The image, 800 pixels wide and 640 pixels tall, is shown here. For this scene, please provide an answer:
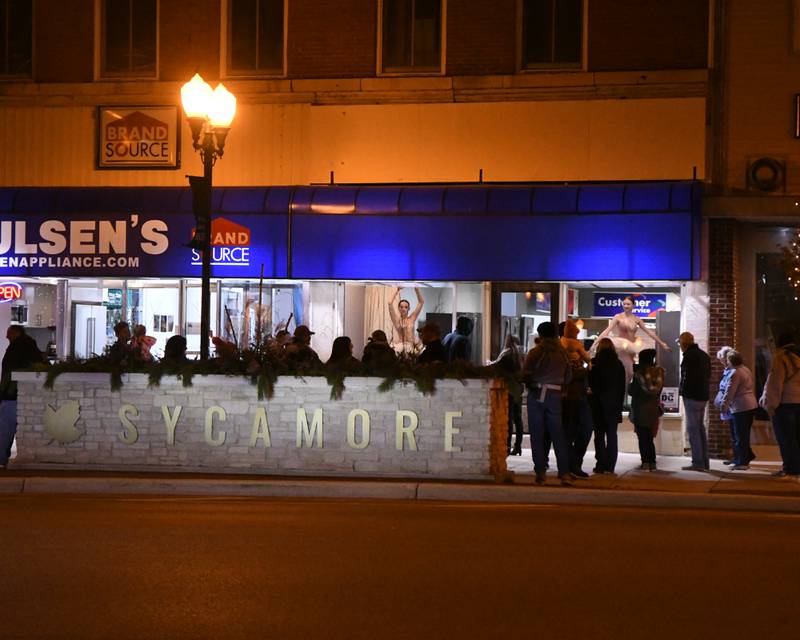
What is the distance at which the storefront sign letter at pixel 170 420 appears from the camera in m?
14.7

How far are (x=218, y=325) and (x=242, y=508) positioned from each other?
8.82m

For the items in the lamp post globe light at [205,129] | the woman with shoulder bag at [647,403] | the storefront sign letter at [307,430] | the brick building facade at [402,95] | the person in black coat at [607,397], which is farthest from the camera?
the brick building facade at [402,95]

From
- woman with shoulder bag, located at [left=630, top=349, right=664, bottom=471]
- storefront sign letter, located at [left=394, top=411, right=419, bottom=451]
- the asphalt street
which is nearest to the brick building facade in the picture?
woman with shoulder bag, located at [left=630, top=349, right=664, bottom=471]

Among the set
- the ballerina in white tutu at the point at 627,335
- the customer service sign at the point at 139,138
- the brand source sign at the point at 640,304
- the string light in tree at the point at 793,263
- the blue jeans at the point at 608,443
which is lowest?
the blue jeans at the point at 608,443

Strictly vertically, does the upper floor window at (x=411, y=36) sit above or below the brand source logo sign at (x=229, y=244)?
above

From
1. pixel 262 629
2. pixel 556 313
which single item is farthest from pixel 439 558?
pixel 556 313

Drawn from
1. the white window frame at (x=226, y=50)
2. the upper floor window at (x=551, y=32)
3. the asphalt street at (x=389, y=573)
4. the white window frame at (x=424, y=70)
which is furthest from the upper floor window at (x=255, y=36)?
the asphalt street at (x=389, y=573)

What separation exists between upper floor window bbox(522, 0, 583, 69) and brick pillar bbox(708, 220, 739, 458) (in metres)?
3.77

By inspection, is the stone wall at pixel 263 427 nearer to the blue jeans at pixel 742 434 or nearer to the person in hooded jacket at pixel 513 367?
the person in hooded jacket at pixel 513 367

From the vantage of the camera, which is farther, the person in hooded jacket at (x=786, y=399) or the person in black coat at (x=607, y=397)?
the person in black coat at (x=607, y=397)

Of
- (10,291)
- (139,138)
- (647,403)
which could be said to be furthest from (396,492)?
(10,291)

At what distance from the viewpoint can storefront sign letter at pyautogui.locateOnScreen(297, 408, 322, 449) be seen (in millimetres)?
14414

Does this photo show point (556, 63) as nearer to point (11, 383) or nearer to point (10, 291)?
point (11, 383)

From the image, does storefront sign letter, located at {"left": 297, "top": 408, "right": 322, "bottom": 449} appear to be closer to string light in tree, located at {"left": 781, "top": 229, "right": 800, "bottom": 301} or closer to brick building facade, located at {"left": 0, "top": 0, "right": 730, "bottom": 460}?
brick building facade, located at {"left": 0, "top": 0, "right": 730, "bottom": 460}
